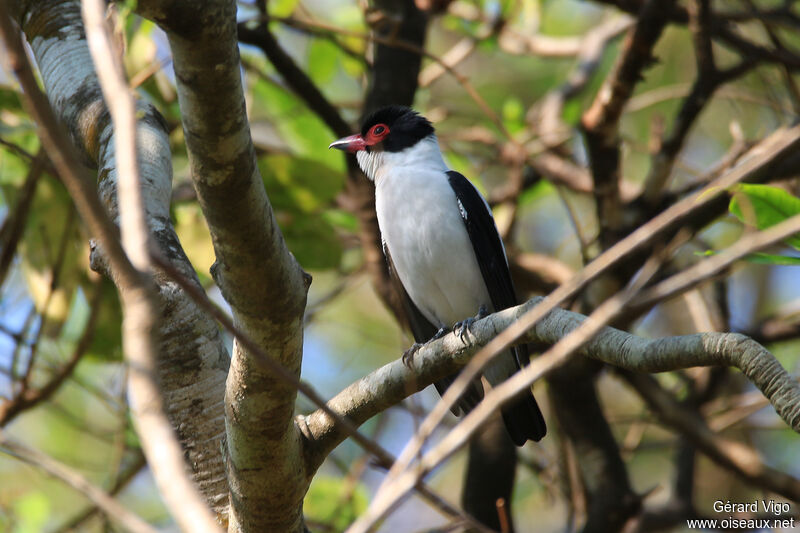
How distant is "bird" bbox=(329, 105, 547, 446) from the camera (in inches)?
156

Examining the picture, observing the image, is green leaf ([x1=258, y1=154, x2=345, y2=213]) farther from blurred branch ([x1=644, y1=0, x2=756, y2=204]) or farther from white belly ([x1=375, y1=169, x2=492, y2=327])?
blurred branch ([x1=644, y1=0, x2=756, y2=204])

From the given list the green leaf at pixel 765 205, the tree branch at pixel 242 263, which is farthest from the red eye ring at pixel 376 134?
the green leaf at pixel 765 205

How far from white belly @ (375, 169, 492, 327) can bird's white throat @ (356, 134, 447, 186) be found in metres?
0.22

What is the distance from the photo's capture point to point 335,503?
470cm

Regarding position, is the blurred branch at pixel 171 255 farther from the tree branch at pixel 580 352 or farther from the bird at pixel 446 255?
the bird at pixel 446 255

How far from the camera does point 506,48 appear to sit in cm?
601

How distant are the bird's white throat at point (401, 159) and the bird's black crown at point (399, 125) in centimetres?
3

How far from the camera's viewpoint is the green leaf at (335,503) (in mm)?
4523

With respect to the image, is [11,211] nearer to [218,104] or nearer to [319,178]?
[319,178]

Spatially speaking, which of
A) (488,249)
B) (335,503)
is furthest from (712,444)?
(335,503)

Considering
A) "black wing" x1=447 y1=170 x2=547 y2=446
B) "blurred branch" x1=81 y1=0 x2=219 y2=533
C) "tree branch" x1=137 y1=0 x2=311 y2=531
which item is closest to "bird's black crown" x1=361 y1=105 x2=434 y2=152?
"black wing" x1=447 y1=170 x2=547 y2=446

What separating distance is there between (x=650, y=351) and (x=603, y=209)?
2578mm

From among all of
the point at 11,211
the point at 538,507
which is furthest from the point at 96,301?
the point at 538,507

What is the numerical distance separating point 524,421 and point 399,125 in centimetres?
180
